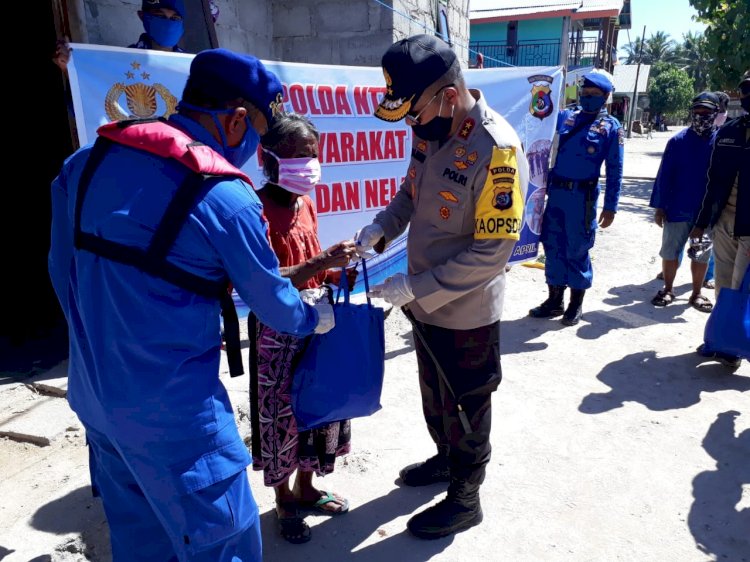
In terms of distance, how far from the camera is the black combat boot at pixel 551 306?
17.5ft

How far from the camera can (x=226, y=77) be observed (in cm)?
148

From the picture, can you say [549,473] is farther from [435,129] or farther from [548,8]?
[548,8]

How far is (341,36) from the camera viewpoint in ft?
18.9

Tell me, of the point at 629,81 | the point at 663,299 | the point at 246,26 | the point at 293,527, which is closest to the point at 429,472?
the point at 293,527

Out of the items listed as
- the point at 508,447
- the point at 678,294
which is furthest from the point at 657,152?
the point at 508,447

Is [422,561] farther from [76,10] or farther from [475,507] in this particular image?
[76,10]

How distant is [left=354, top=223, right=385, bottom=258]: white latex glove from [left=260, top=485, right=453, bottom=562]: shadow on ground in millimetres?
1252

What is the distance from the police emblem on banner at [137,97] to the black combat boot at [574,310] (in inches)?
144

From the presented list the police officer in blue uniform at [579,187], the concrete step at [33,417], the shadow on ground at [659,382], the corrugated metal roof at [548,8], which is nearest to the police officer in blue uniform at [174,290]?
the concrete step at [33,417]

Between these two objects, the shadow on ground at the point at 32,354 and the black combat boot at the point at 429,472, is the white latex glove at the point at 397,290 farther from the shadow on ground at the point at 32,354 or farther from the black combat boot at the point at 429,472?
the shadow on ground at the point at 32,354

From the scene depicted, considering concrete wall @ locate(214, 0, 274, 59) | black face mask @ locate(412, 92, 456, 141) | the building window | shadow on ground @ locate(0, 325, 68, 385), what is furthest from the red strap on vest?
the building window

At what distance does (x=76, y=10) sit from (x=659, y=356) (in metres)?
4.85

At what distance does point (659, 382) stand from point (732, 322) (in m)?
0.68

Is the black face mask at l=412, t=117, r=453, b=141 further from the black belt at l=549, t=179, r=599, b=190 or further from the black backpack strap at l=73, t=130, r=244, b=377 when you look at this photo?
the black belt at l=549, t=179, r=599, b=190
